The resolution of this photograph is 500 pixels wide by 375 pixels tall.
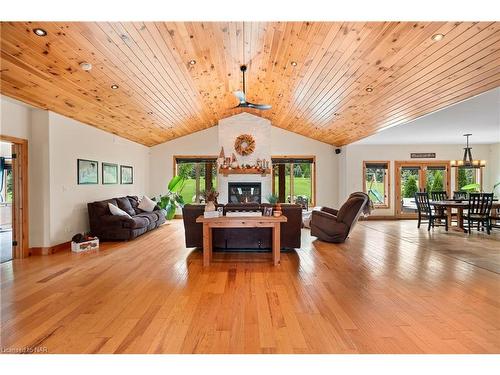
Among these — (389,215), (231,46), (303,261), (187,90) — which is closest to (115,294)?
(303,261)

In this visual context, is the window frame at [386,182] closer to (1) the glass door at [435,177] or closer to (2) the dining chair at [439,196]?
(1) the glass door at [435,177]

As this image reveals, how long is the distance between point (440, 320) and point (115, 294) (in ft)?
10.7

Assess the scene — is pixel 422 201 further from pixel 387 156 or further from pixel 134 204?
pixel 134 204

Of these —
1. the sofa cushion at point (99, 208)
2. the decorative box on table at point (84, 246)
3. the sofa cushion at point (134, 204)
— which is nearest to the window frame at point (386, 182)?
the sofa cushion at point (134, 204)

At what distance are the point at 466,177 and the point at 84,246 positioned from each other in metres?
11.6

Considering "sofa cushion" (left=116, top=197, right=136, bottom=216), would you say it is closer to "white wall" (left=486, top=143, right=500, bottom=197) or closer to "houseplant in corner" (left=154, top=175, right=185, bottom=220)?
"houseplant in corner" (left=154, top=175, right=185, bottom=220)

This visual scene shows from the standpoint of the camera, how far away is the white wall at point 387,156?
9.90 meters

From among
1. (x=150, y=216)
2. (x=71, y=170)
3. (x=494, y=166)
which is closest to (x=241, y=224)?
(x=71, y=170)

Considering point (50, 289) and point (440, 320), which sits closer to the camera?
point (440, 320)

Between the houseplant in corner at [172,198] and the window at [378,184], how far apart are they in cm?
641

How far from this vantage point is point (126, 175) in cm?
834

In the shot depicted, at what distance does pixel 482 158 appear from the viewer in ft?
32.4

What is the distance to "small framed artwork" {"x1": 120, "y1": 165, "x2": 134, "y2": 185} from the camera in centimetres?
809

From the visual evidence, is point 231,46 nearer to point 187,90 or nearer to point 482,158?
point 187,90
